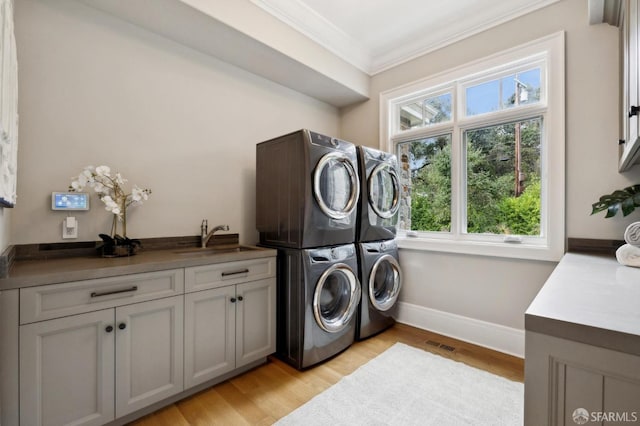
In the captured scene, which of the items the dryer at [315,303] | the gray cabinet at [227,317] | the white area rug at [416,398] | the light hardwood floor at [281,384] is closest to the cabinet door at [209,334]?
the gray cabinet at [227,317]

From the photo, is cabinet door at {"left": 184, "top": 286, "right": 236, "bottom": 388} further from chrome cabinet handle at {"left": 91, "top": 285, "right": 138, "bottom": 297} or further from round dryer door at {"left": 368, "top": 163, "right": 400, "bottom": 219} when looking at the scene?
round dryer door at {"left": 368, "top": 163, "right": 400, "bottom": 219}

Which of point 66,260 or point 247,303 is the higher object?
point 66,260

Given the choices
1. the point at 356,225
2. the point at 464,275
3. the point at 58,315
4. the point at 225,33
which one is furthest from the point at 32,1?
the point at 464,275

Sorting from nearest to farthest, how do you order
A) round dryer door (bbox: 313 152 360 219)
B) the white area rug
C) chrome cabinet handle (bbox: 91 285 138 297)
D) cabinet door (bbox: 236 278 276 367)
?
chrome cabinet handle (bbox: 91 285 138 297) < the white area rug < cabinet door (bbox: 236 278 276 367) < round dryer door (bbox: 313 152 360 219)

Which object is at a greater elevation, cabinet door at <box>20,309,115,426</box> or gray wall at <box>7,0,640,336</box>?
gray wall at <box>7,0,640,336</box>

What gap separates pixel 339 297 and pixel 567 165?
2047mm

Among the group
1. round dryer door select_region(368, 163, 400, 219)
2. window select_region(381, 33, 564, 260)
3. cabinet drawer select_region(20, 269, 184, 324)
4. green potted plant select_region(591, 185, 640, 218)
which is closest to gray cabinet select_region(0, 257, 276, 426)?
cabinet drawer select_region(20, 269, 184, 324)

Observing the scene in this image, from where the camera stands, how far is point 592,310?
2.66ft

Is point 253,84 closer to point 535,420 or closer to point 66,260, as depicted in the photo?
point 66,260

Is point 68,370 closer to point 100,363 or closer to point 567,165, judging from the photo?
point 100,363

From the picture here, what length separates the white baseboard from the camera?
7.80ft

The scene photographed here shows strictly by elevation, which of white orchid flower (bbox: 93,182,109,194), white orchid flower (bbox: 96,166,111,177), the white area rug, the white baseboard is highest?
white orchid flower (bbox: 96,166,111,177)

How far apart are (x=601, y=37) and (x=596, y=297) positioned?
218 cm

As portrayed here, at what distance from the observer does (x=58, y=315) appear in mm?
1328
